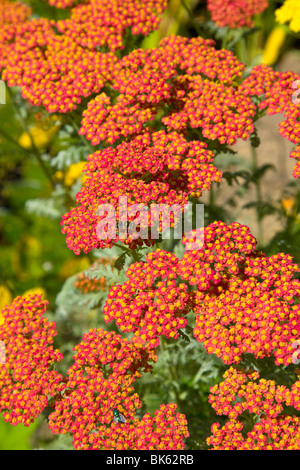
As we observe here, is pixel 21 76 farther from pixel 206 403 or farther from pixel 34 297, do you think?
pixel 206 403

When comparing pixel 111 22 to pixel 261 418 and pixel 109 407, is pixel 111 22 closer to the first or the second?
pixel 109 407

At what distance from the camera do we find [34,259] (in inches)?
207

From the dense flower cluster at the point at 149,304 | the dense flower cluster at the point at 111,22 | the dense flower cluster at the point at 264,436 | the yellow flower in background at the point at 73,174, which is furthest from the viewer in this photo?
the yellow flower in background at the point at 73,174

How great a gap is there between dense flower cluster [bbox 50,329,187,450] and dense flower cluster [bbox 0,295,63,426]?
0.11m

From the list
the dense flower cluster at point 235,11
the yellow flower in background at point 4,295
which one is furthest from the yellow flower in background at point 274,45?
the yellow flower in background at point 4,295

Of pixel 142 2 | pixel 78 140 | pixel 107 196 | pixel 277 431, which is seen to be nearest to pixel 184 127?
pixel 107 196

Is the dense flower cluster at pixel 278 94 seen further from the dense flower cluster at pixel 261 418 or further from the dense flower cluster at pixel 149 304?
the dense flower cluster at pixel 261 418

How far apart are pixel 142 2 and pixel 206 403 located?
2.91 m

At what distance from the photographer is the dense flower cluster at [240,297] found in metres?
2.16

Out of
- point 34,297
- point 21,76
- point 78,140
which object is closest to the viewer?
point 34,297

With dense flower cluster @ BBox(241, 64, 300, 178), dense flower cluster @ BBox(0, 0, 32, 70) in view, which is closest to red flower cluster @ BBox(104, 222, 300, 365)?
dense flower cluster @ BBox(241, 64, 300, 178)

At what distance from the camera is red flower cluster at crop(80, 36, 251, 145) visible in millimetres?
2686

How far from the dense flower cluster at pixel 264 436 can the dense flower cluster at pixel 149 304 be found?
509mm
